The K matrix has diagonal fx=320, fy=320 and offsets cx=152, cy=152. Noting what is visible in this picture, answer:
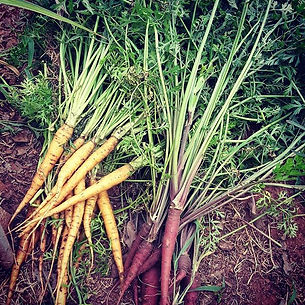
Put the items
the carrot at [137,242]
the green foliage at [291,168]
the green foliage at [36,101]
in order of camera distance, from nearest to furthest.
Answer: the green foliage at [291,168]
the green foliage at [36,101]
the carrot at [137,242]

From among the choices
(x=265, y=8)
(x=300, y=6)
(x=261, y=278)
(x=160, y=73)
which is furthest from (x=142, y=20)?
(x=261, y=278)

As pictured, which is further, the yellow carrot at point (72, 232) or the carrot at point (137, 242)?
the carrot at point (137, 242)

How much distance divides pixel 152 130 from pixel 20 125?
0.91 meters

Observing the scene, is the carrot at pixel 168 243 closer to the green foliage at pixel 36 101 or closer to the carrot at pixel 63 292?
the carrot at pixel 63 292

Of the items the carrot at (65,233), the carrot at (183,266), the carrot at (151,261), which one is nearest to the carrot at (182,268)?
the carrot at (183,266)

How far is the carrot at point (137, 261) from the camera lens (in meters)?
2.02

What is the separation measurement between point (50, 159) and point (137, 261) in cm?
85

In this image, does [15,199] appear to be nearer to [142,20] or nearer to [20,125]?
[20,125]

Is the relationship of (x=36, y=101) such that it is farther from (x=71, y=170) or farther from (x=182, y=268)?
(x=182, y=268)

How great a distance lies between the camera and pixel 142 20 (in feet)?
6.49

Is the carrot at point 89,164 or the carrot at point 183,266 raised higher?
the carrot at point 89,164

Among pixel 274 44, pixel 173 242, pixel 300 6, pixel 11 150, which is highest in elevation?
pixel 300 6

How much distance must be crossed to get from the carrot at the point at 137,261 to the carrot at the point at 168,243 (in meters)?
0.11

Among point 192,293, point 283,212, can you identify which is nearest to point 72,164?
point 192,293
